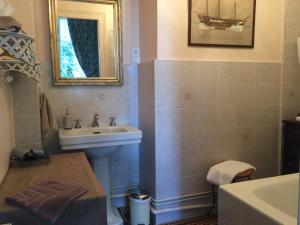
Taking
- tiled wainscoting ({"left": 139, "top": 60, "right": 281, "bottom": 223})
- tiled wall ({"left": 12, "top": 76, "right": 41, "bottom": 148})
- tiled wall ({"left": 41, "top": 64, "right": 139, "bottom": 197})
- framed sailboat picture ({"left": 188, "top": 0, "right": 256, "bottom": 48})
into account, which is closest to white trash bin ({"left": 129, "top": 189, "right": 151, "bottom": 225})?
tiled wainscoting ({"left": 139, "top": 60, "right": 281, "bottom": 223})

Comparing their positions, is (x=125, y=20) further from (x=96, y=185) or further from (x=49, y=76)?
(x=96, y=185)

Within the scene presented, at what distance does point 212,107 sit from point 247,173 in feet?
2.07

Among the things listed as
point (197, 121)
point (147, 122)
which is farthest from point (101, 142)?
point (197, 121)

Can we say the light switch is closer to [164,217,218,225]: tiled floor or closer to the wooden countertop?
the wooden countertop

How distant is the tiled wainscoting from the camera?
2.27m

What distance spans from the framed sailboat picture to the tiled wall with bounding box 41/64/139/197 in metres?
0.69

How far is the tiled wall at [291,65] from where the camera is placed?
257 cm

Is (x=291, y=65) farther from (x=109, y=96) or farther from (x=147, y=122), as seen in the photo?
(x=109, y=96)

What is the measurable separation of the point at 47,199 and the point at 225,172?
155 cm

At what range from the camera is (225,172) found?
218 cm

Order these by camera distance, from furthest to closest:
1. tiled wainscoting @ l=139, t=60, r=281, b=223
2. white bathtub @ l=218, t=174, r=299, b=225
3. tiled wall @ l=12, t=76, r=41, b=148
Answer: tiled wainscoting @ l=139, t=60, r=281, b=223, tiled wall @ l=12, t=76, r=41, b=148, white bathtub @ l=218, t=174, r=299, b=225

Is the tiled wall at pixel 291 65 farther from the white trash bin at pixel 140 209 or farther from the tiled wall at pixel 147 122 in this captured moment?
the white trash bin at pixel 140 209

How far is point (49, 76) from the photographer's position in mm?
2256

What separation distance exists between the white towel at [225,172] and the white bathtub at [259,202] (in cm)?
42
